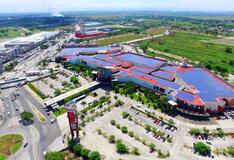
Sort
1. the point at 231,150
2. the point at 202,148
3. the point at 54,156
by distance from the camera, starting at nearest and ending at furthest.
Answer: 1. the point at 54,156
2. the point at 202,148
3. the point at 231,150

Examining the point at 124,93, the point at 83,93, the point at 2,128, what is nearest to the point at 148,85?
the point at 124,93

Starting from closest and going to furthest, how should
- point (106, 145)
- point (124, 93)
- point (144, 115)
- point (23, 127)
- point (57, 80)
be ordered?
point (106, 145) < point (23, 127) < point (144, 115) < point (124, 93) < point (57, 80)

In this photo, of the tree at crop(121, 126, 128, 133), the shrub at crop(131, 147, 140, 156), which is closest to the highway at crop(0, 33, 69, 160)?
the tree at crop(121, 126, 128, 133)

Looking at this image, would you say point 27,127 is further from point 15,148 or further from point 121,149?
point 121,149

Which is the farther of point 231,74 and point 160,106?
point 231,74

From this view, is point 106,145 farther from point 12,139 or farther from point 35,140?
point 12,139

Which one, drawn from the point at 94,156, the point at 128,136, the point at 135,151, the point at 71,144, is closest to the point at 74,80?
the point at 71,144

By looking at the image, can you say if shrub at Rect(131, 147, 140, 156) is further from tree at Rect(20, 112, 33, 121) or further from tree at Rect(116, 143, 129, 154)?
tree at Rect(20, 112, 33, 121)

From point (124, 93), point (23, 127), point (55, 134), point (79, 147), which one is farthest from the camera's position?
point (124, 93)
